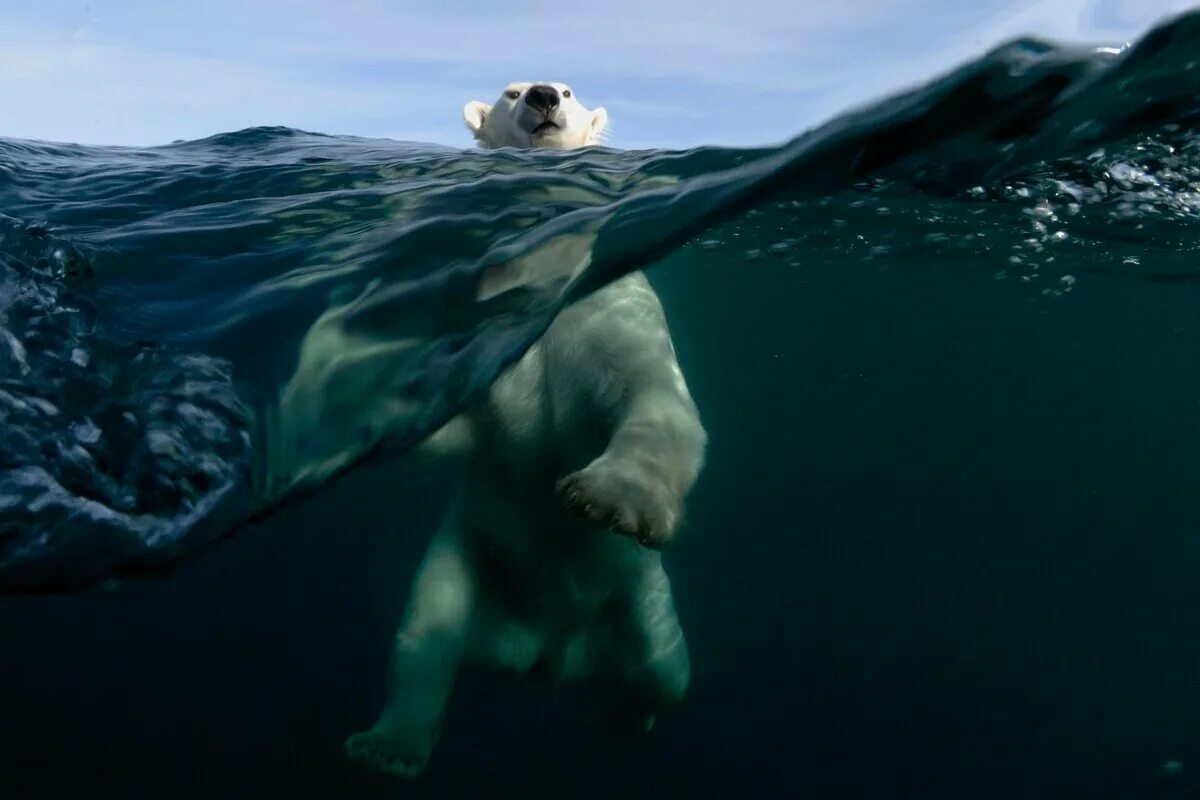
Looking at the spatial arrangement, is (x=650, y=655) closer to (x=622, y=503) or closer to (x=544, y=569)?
(x=544, y=569)

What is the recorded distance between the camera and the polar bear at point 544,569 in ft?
12.7

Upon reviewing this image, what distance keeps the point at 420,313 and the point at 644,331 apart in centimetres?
96

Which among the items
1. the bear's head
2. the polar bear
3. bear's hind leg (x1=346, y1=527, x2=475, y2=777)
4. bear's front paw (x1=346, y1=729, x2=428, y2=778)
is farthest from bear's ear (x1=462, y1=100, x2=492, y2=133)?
bear's front paw (x1=346, y1=729, x2=428, y2=778)

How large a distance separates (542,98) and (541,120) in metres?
0.16

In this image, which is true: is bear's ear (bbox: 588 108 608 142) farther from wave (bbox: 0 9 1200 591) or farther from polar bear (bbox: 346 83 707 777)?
polar bear (bbox: 346 83 707 777)

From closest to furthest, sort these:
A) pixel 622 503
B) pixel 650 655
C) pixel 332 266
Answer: pixel 622 503, pixel 650 655, pixel 332 266

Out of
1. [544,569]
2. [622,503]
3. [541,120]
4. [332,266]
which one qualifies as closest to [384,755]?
[544,569]

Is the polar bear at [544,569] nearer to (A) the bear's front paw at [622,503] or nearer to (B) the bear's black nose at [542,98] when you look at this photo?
(A) the bear's front paw at [622,503]

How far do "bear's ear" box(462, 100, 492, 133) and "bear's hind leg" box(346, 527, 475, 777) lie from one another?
305 cm

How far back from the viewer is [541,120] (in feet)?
18.6

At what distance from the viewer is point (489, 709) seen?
31.6ft

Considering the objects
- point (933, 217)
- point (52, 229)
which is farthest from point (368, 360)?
point (933, 217)

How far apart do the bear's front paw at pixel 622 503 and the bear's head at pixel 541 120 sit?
3.35 meters

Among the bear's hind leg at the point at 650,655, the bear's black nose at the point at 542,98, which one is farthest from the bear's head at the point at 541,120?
the bear's hind leg at the point at 650,655
